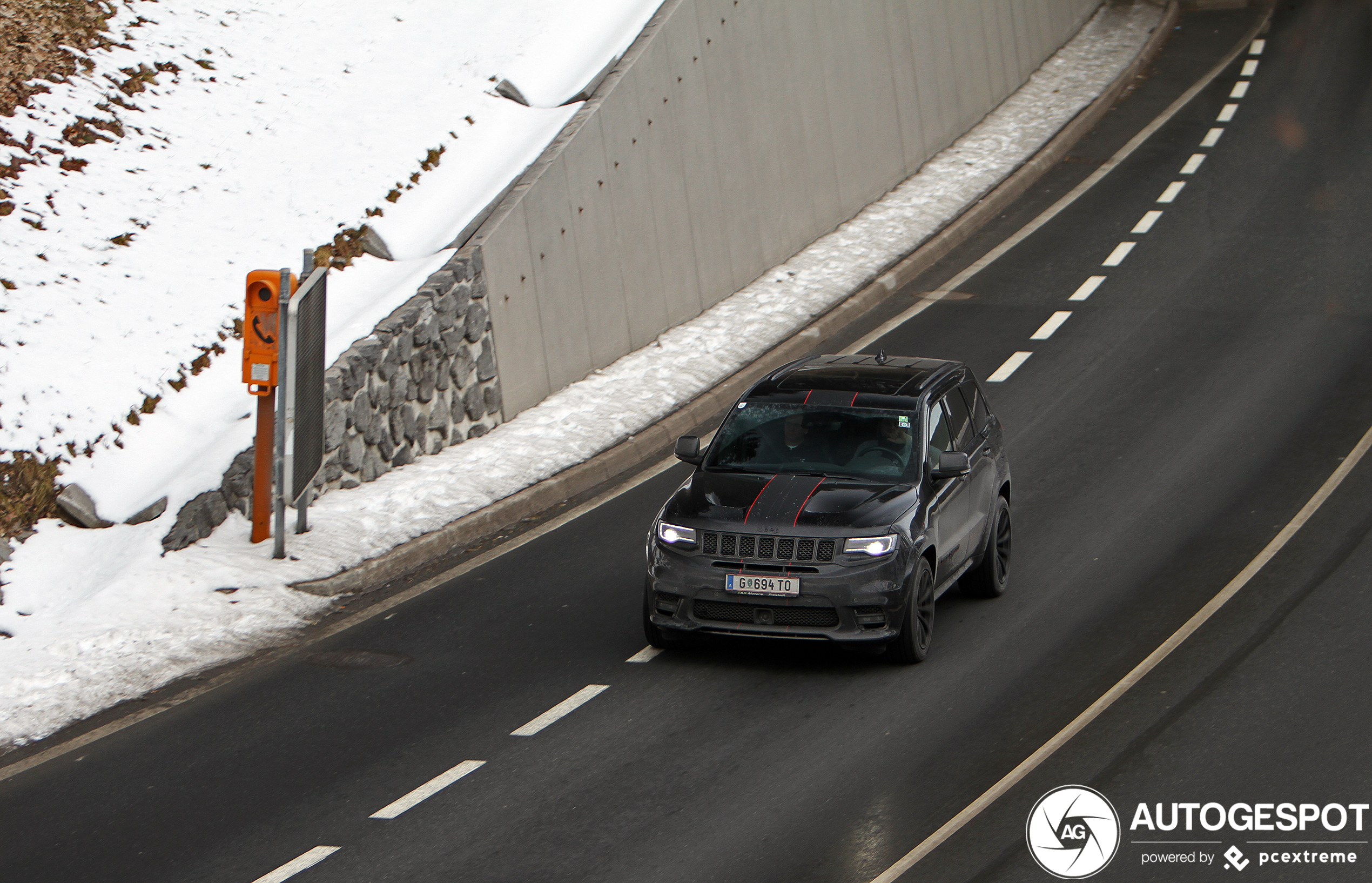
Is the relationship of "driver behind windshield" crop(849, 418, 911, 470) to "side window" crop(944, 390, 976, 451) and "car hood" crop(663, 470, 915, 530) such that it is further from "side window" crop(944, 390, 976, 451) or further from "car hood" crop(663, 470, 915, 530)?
"side window" crop(944, 390, 976, 451)

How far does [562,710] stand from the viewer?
8883mm

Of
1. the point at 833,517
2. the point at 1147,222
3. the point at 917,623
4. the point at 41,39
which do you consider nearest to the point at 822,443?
the point at 833,517

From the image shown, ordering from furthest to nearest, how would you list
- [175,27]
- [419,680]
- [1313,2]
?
[1313,2]
[175,27]
[419,680]

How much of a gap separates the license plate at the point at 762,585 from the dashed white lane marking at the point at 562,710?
99cm

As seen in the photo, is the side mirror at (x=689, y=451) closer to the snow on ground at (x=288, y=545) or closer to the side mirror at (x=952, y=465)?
the side mirror at (x=952, y=465)

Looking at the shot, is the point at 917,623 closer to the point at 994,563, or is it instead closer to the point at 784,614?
the point at 784,614

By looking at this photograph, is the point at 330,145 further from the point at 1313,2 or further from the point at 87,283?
the point at 1313,2

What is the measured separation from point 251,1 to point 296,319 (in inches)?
380

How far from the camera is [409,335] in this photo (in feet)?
45.1

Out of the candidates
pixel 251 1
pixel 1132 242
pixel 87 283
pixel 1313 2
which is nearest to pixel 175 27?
pixel 251 1

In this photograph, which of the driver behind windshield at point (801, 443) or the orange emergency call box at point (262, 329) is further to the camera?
the orange emergency call box at point (262, 329)

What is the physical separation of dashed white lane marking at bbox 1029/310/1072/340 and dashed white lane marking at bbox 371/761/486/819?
35.2 feet

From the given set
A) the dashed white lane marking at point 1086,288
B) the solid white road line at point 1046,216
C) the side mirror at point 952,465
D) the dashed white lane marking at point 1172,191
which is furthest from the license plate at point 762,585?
the dashed white lane marking at point 1172,191

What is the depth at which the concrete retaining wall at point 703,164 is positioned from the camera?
51.8ft
